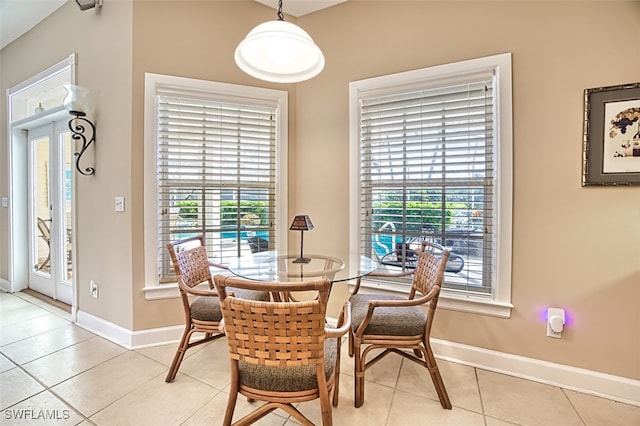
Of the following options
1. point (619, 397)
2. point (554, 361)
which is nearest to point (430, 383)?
point (554, 361)

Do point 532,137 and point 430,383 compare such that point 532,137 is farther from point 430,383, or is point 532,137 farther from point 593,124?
point 430,383

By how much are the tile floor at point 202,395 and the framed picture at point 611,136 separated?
4.44ft

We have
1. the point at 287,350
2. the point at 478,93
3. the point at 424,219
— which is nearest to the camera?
the point at 287,350

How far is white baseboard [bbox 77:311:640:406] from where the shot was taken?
5.95 ft

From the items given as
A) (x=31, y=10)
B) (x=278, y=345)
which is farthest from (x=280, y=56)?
(x=31, y=10)

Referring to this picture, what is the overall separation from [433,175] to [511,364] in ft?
4.68

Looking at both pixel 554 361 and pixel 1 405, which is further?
pixel 554 361

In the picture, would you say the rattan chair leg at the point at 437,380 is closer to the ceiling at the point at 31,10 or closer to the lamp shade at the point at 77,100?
the ceiling at the point at 31,10

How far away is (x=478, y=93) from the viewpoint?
7.09ft

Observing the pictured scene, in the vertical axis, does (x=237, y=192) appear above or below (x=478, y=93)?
below

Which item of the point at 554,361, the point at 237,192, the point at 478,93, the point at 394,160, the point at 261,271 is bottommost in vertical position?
the point at 554,361

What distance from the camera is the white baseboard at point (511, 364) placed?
181 cm

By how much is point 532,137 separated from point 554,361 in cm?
148

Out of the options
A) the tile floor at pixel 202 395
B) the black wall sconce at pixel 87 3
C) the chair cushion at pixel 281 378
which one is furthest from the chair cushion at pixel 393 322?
the black wall sconce at pixel 87 3
